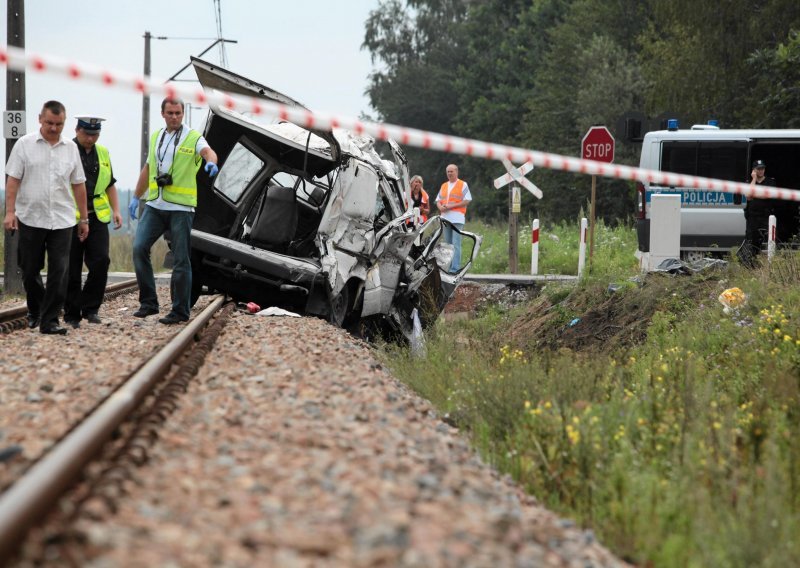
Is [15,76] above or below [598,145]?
above

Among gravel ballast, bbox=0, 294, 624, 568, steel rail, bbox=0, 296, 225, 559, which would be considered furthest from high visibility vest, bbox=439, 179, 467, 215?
steel rail, bbox=0, 296, 225, 559

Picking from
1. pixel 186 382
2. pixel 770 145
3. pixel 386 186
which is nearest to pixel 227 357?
pixel 186 382

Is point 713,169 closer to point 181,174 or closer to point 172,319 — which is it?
point 181,174

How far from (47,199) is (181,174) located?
1.26 meters

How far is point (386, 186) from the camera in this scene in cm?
1305

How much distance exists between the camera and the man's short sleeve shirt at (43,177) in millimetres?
9023

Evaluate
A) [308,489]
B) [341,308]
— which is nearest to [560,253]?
[341,308]

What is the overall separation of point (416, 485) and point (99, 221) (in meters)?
6.61

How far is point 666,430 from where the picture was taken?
18.5ft

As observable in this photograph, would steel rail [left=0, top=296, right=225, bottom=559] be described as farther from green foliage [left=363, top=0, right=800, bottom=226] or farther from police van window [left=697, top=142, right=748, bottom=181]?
green foliage [left=363, top=0, right=800, bottom=226]

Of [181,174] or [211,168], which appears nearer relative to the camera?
[211,168]

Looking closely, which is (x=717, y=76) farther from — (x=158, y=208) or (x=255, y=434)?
(x=255, y=434)

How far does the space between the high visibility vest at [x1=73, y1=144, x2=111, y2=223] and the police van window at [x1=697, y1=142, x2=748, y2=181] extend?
10.8 meters

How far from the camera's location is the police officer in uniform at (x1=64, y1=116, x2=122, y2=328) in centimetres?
992
